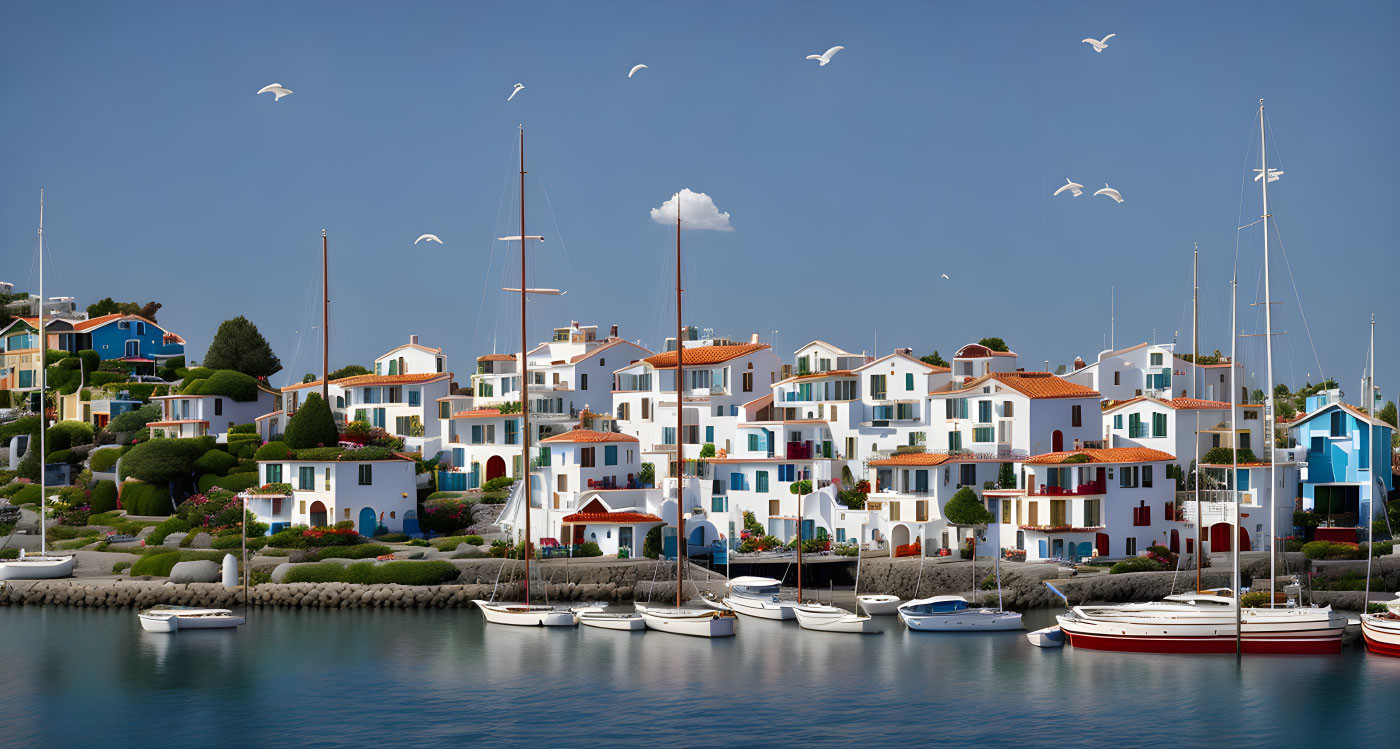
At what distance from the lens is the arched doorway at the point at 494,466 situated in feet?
310

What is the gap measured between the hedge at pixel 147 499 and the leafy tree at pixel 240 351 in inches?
1081

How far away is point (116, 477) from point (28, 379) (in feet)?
100

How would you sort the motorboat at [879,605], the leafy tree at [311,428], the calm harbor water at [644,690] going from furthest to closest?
the leafy tree at [311,428]
the motorboat at [879,605]
the calm harbor water at [644,690]

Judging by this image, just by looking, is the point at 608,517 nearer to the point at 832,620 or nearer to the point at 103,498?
the point at 832,620

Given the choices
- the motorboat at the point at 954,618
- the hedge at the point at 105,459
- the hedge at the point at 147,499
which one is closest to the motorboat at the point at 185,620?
the hedge at the point at 147,499

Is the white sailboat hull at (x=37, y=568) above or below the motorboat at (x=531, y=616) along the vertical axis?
above

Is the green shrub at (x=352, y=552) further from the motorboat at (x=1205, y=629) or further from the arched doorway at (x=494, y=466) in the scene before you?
the motorboat at (x=1205, y=629)

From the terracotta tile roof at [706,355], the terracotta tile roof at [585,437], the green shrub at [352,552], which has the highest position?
the terracotta tile roof at [706,355]

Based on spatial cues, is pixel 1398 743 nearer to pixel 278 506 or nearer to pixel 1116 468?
pixel 1116 468

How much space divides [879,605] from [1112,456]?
1637 centimetres

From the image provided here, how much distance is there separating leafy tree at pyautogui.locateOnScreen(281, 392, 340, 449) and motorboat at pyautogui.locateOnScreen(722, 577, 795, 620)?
89.2ft

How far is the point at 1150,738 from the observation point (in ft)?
155

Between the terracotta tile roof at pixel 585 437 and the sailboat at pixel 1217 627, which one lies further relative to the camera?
the terracotta tile roof at pixel 585 437

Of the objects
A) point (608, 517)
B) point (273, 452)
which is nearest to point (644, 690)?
point (608, 517)
